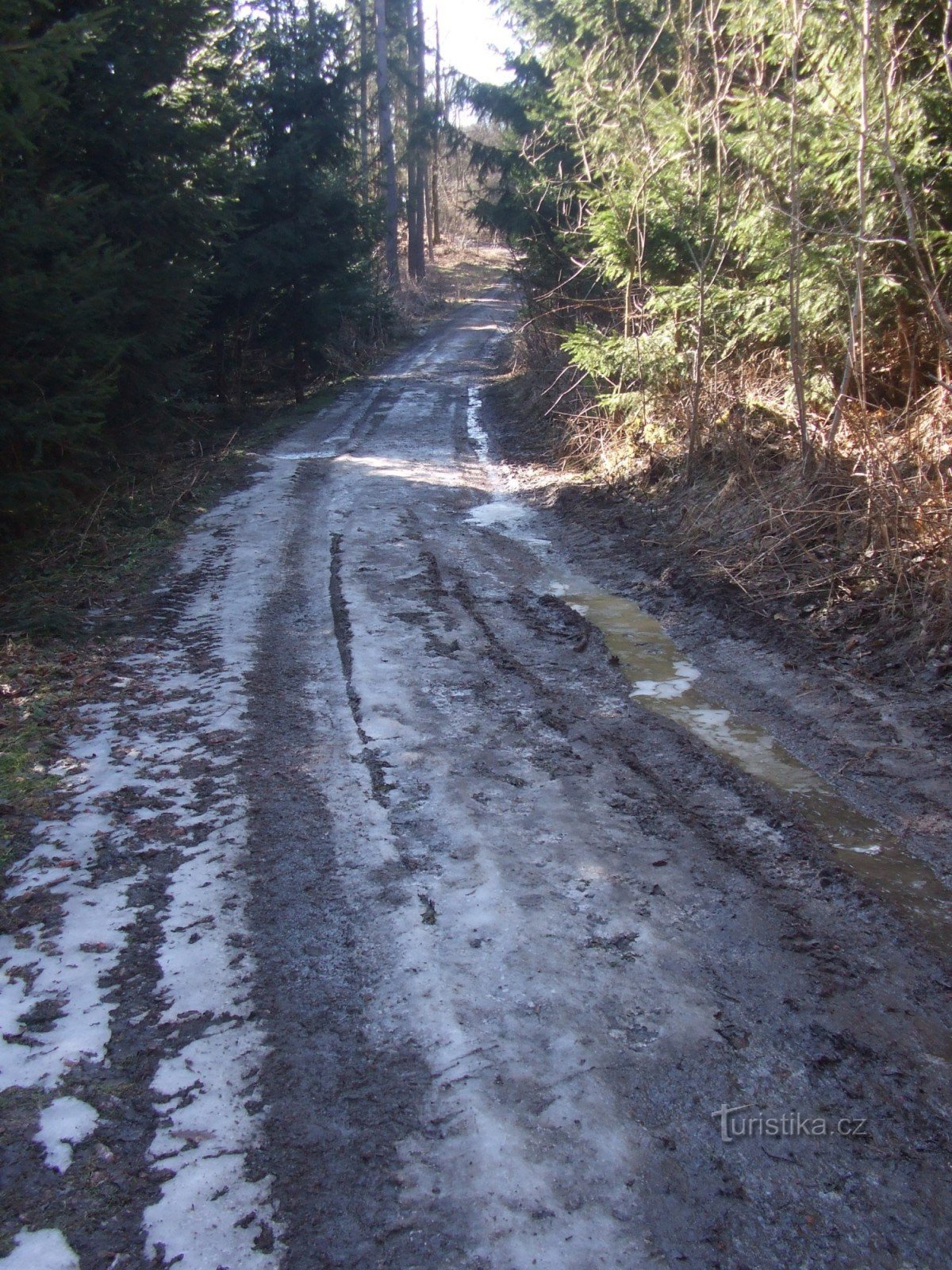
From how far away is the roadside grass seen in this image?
458cm

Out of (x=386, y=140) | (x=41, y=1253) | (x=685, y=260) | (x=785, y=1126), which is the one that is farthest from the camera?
(x=386, y=140)

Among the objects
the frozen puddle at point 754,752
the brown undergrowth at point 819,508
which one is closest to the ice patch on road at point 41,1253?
the frozen puddle at point 754,752

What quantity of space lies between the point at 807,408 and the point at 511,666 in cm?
409

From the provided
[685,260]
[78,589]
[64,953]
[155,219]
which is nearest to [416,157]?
[155,219]

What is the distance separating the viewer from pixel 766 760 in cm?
452

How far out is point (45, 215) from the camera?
723 cm

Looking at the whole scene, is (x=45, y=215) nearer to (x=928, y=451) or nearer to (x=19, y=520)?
(x=19, y=520)

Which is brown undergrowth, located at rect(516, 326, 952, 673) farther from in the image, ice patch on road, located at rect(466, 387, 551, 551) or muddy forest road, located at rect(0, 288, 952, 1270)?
muddy forest road, located at rect(0, 288, 952, 1270)

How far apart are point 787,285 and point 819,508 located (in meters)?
2.33

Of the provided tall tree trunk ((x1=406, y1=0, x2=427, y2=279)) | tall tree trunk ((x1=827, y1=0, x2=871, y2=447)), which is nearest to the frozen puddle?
tall tree trunk ((x1=827, y1=0, x2=871, y2=447))

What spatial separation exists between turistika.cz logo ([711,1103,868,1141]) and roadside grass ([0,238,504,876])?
9.51ft

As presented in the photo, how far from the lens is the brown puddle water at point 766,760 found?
348 cm

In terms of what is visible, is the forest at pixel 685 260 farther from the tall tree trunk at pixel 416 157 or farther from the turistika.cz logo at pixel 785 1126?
the tall tree trunk at pixel 416 157

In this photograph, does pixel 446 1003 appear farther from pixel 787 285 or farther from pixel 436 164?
pixel 436 164
